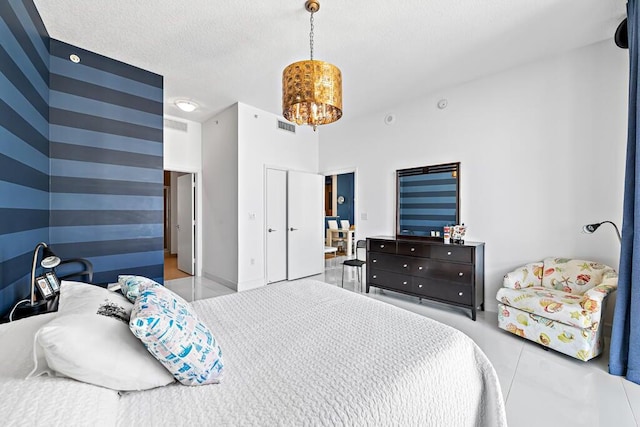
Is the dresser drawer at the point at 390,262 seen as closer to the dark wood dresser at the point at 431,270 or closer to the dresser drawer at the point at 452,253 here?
the dark wood dresser at the point at 431,270

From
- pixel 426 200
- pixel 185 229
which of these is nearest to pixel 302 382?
pixel 426 200

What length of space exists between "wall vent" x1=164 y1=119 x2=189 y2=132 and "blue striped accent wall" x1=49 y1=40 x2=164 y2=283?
141cm

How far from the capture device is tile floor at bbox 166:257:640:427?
163 cm

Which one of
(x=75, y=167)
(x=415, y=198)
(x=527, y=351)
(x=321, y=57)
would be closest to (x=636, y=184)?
(x=527, y=351)

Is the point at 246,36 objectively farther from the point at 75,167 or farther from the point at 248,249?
the point at 248,249

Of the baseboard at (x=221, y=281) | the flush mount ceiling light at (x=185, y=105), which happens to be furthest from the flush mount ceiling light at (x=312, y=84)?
the baseboard at (x=221, y=281)

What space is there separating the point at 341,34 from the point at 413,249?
8.46 ft

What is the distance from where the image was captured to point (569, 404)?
174 cm

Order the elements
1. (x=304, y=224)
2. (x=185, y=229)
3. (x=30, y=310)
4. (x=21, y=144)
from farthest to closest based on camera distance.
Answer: (x=185, y=229) < (x=304, y=224) < (x=21, y=144) < (x=30, y=310)

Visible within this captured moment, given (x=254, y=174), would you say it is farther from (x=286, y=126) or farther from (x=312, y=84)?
(x=312, y=84)

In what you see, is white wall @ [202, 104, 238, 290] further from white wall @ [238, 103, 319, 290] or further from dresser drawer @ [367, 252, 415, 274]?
dresser drawer @ [367, 252, 415, 274]

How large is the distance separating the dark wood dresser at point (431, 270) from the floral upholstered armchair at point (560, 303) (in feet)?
1.30

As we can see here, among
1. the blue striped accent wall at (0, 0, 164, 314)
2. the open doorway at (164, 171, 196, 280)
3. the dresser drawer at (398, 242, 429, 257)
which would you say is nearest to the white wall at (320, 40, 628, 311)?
the dresser drawer at (398, 242, 429, 257)

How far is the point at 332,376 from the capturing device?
1005mm
